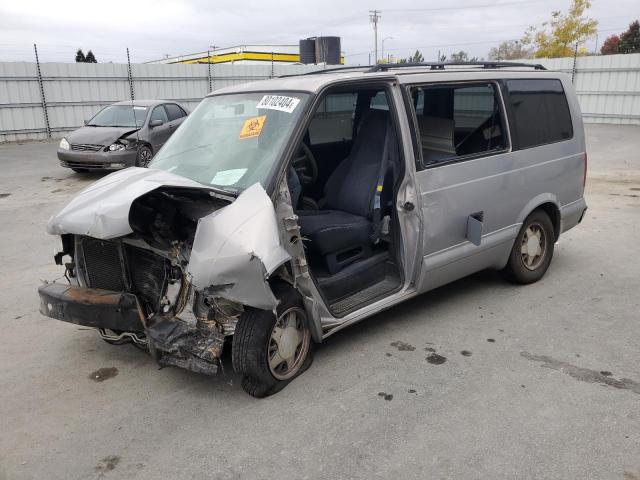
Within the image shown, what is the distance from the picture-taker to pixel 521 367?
3607mm

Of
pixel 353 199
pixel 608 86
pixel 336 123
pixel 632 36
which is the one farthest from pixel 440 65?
pixel 632 36

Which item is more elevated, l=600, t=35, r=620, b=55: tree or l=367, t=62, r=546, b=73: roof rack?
l=600, t=35, r=620, b=55: tree

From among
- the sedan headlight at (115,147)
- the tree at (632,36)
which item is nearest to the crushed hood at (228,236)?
the sedan headlight at (115,147)

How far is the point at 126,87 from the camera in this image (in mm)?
19703

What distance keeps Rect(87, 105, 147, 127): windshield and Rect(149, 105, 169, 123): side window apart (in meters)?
0.20

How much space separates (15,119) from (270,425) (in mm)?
Result: 18200

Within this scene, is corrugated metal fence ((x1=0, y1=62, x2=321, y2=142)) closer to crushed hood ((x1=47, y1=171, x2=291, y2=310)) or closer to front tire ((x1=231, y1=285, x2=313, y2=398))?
crushed hood ((x1=47, y1=171, x2=291, y2=310))

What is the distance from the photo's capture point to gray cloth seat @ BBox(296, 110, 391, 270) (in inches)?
153

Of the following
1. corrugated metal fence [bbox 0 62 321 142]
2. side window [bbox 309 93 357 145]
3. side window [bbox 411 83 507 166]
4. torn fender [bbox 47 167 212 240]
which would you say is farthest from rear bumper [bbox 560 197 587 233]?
corrugated metal fence [bbox 0 62 321 142]

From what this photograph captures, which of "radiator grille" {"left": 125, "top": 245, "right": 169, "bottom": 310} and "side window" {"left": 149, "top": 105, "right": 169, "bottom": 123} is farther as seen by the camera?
"side window" {"left": 149, "top": 105, "right": 169, "bottom": 123}

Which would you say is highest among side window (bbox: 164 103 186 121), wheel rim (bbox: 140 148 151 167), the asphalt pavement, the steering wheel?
side window (bbox: 164 103 186 121)

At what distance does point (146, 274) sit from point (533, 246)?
3.57m

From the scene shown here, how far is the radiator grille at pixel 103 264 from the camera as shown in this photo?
3.37 m

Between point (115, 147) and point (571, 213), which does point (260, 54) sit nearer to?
point (115, 147)
